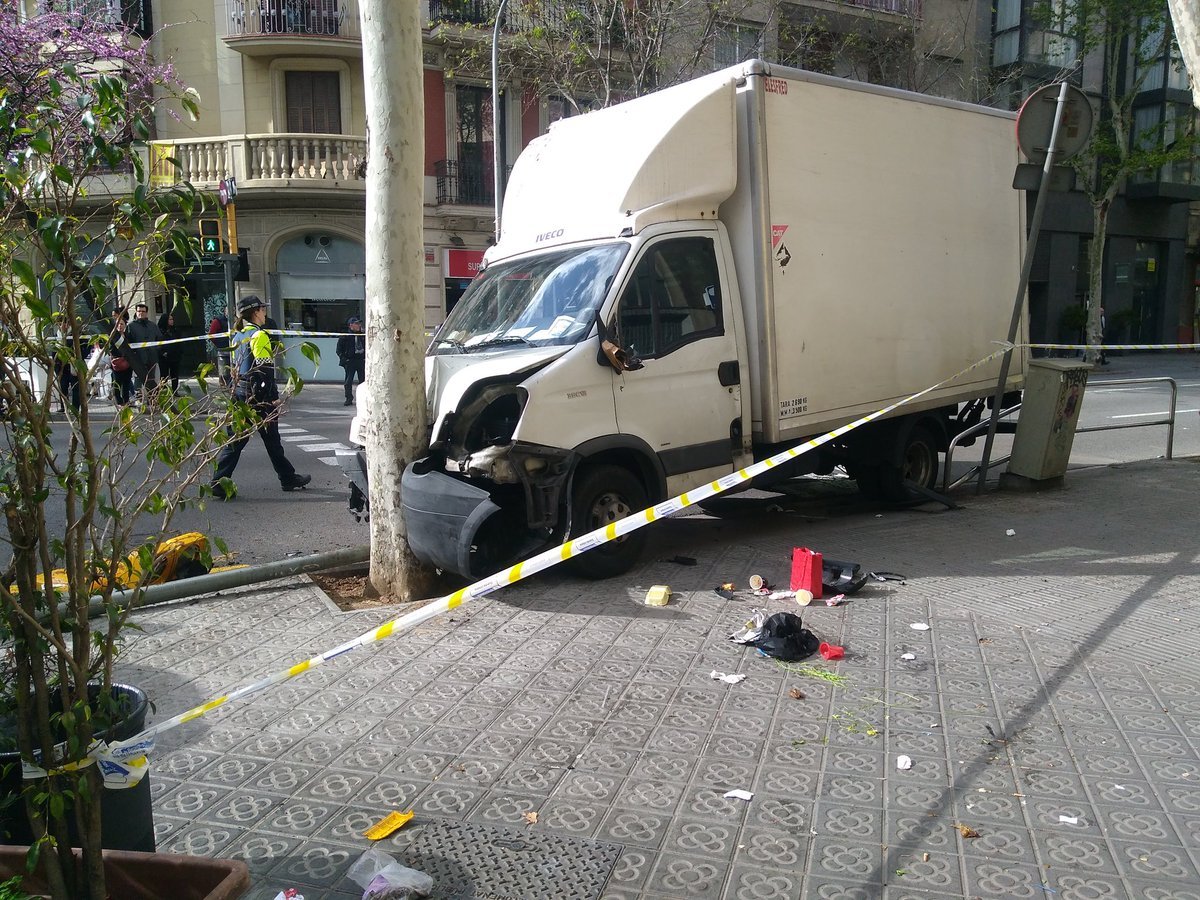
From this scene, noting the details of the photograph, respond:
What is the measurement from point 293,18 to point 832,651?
25001 mm

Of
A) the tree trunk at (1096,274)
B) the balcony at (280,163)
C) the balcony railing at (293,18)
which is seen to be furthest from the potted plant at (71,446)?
the tree trunk at (1096,274)

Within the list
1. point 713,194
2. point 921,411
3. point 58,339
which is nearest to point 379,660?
point 58,339

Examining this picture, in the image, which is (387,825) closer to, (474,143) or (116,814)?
(116,814)

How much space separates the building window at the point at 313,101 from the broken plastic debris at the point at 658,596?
22.6m

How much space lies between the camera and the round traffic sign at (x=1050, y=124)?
8281 millimetres

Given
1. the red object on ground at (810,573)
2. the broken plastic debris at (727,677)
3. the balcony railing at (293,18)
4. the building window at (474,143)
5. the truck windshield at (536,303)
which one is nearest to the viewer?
the broken plastic debris at (727,677)

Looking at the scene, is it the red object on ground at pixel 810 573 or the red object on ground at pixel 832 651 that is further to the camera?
the red object on ground at pixel 810 573

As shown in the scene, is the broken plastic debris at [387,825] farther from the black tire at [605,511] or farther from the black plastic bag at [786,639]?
the black tire at [605,511]

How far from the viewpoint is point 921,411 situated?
8.60 metres

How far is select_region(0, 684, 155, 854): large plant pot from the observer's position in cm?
283

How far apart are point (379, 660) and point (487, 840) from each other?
1865 millimetres

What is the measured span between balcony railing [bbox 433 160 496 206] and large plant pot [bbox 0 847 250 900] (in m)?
24.8

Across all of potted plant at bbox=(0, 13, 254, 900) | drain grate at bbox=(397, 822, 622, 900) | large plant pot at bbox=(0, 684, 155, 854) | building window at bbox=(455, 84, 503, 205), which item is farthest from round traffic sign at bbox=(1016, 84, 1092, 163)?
building window at bbox=(455, 84, 503, 205)

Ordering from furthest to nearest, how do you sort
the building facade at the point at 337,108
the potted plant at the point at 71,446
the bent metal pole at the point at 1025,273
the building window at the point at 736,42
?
1. the building facade at the point at 337,108
2. the building window at the point at 736,42
3. the bent metal pole at the point at 1025,273
4. the potted plant at the point at 71,446
